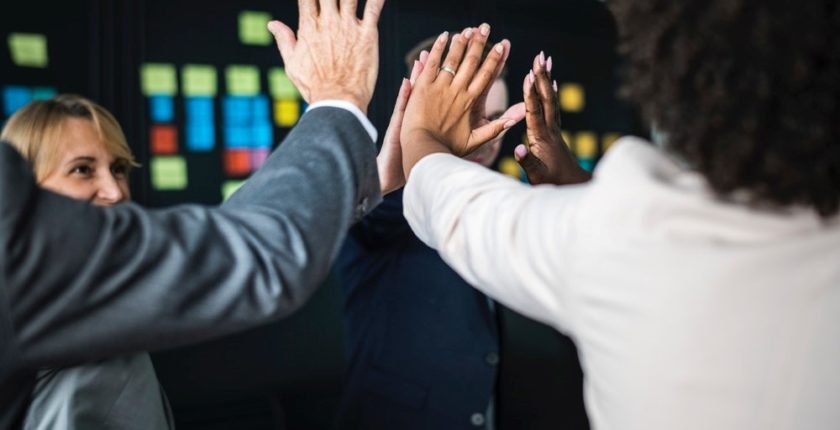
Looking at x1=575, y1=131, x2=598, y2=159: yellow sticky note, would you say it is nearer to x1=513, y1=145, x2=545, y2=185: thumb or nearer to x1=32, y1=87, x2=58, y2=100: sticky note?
x1=32, y1=87, x2=58, y2=100: sticky note

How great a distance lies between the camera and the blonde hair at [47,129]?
1.21m

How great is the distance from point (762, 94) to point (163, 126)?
7.98 feet

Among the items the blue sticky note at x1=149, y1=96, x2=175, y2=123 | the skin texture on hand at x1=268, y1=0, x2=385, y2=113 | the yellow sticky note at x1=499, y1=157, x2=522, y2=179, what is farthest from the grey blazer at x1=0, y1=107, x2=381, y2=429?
the yellow sticky note at x1=499, y1=157, x2=522, y2=179

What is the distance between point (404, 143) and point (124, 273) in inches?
15.0

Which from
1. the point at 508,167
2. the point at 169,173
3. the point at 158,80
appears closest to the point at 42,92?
the point at 158,80

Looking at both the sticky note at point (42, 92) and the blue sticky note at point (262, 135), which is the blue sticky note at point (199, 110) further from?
the sticky note at point (42, 92)

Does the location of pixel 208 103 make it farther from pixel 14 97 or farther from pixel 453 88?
pixel 453 88

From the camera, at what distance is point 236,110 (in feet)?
9.02

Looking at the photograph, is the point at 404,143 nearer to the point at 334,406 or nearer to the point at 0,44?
the point at 0,44

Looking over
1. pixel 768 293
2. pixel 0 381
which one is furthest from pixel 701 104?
pixel 0 381

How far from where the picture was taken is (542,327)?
176 centimetres

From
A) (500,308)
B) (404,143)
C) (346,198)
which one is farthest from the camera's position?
(500,308)

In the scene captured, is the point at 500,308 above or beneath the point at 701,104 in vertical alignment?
beneath

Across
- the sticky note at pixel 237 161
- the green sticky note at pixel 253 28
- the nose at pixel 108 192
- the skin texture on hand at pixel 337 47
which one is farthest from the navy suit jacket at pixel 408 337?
the green sticky note at pixel 253 28
